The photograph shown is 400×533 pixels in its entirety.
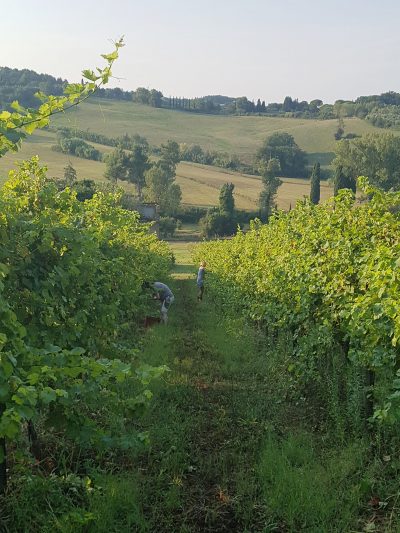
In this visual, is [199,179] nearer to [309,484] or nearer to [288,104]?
[309,484]

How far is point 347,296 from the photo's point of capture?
239 inches

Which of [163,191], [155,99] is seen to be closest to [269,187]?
[163,191]

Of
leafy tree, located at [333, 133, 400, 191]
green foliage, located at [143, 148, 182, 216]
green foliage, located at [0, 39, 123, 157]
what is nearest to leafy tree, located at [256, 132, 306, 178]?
leafy tree, located at [333, 133, 400, 191]

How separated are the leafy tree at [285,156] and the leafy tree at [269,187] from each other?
22.6 ft

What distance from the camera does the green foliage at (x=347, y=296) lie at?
16.4ft

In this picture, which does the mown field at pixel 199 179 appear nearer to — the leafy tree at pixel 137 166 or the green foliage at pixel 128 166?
the green foliage at pixel 128 166

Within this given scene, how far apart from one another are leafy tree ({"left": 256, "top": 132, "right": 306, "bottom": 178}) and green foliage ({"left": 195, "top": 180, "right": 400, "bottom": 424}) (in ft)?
294

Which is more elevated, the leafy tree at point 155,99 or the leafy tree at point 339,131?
the leafy tree at point 155,99

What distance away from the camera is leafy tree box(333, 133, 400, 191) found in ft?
248

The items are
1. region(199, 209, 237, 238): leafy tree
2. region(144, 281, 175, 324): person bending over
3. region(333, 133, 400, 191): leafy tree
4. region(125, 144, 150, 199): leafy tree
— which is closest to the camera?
region(144, 281, 175, 324): person bending over

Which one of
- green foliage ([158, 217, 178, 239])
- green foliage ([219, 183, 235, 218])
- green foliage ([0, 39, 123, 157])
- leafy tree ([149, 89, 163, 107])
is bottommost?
green foliage ([158, 217, 178, 239])

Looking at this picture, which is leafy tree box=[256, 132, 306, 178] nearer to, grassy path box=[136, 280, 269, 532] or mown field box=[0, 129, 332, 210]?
mown field box=[0, 129, 332, 210]

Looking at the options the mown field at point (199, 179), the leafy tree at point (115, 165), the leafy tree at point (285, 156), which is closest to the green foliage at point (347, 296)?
the mown field at point (199, 179)

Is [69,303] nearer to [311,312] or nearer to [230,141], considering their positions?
[311,312]
